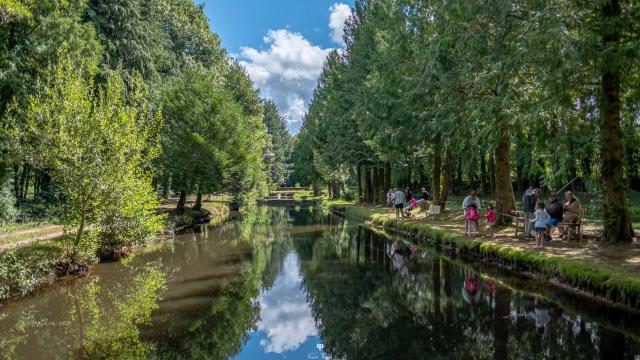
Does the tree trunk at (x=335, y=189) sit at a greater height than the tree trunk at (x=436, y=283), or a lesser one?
greater

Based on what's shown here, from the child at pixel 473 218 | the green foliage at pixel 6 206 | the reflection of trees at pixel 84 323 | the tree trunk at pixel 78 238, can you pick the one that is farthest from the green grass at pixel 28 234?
the child at pixel 473 218

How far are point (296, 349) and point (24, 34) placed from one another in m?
24.4

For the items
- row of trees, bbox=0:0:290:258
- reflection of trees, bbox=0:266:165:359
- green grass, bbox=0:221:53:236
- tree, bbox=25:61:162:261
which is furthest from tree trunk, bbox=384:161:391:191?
reflection of trees, bbox=0:266:165:359

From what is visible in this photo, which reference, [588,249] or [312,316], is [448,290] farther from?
[588,249]

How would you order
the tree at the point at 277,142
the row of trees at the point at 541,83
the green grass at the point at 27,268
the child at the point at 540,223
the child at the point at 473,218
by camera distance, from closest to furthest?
the row of trees at the point at 541,83 < the green grass at the point at 27,268 < the child at the point at 540,223 < the child at the point at 473,218 < the tree at the point at 277,142

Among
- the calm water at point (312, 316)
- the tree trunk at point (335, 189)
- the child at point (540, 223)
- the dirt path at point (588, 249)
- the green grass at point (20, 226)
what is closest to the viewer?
the calm water at point (312, 316)

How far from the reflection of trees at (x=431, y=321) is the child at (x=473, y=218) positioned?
127 inches

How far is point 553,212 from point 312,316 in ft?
29.2

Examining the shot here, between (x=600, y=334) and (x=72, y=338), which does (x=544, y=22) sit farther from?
(x=72, y=338)

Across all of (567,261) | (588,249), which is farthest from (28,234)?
(588,249)

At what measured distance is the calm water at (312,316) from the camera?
8.16 m

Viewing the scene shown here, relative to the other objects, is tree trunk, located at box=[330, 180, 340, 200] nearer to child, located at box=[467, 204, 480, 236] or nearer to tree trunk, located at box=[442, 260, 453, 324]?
child, located at box=[467, 204, 480, 236]

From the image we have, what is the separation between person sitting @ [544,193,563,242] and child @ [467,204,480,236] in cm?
306

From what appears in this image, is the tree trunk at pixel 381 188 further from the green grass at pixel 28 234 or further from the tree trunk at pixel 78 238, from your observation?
the tree trunk at pixel 78 238
